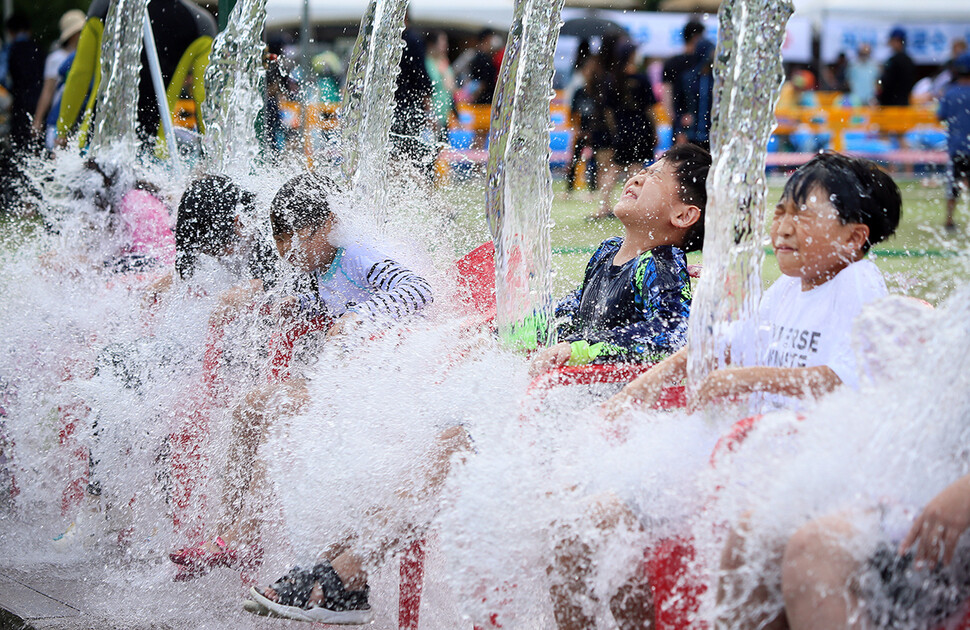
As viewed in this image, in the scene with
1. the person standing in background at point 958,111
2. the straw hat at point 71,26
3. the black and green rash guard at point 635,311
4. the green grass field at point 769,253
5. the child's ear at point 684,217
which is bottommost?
the green grass field at point 769,253

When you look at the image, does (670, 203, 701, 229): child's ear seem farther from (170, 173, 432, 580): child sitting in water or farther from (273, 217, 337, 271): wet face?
(273, 217, 337, 271): wet face

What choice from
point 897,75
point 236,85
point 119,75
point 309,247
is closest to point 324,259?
point 309,247

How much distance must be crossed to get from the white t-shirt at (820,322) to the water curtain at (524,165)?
2.85 feet

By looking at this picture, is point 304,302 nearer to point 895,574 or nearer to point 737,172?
point 737,172

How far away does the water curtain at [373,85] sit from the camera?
13.5 feet

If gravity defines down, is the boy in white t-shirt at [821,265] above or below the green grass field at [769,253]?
above

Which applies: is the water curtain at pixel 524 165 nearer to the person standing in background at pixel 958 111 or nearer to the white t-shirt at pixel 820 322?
the white t-shirt at pixel 820 322

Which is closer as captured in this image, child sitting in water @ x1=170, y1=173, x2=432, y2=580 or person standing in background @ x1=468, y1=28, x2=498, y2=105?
child sitting in water @ x1=170, y1=173, x2=432, y2=580

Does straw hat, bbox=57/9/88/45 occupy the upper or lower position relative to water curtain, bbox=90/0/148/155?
upper

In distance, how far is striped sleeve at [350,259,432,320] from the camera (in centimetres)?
276

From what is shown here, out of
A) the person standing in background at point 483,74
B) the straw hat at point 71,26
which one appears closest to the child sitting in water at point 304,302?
the straw hat at point 71,26

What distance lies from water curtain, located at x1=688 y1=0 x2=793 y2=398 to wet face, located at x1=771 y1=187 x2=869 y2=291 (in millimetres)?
124

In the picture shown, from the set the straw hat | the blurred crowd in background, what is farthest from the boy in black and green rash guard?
the straw hat

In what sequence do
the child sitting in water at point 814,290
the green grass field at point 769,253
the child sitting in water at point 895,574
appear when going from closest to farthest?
the child sitting in water at point 895,574, the child sitting in water at point 814,290, the green grass field at point 769,253
